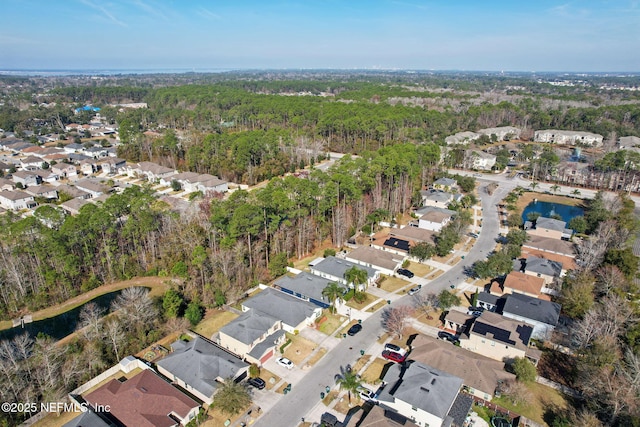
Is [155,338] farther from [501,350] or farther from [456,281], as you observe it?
[456,281]

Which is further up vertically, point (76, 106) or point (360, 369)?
point (76, 106)

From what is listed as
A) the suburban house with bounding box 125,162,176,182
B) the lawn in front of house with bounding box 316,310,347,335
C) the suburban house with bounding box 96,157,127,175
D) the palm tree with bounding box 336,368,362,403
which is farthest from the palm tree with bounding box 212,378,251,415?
the suburban house with bounding box 96,157,127,175

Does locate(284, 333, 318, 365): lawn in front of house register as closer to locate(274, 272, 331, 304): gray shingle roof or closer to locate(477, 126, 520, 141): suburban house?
locate(274, 272, 331, 304): gray shingle roof

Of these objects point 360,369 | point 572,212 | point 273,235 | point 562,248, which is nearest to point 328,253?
point 273,235

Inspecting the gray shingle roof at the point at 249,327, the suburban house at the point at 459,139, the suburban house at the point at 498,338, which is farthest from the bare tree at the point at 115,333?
the suburban house at the point at 459,139

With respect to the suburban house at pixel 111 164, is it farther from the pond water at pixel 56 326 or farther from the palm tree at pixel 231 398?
the palm tree at pixel 231 398

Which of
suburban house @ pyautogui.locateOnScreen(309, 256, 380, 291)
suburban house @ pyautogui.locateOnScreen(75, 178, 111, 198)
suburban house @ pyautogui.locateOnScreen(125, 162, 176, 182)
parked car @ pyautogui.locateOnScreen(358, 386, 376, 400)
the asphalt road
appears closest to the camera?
the asphalt road
